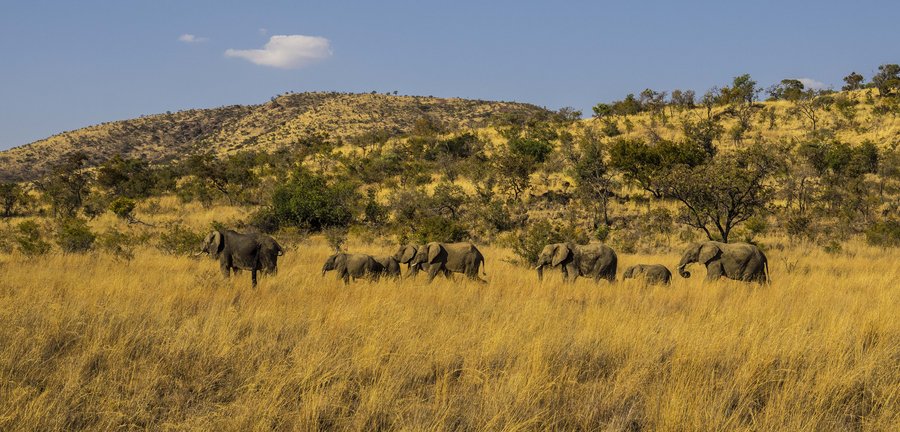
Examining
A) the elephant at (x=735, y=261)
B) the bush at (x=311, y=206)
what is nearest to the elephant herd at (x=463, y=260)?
the elephant at (x=735, y=261)

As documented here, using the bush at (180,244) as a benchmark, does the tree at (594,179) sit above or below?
above

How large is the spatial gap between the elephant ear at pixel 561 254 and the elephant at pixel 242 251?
6.54 m

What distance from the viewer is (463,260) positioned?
13836 mm

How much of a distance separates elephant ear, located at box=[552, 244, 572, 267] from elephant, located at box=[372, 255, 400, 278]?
3805 mm

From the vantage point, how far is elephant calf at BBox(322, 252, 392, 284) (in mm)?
12820

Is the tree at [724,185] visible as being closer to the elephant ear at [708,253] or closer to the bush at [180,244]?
the elephant ear at [708,253]

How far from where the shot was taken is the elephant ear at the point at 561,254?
44.2ft

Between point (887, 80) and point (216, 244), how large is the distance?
187 ft

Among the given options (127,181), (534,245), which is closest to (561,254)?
(534,245)

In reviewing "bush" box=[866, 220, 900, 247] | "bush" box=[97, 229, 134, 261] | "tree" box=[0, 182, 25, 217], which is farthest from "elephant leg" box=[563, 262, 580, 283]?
"tree" box=[0, 182, 25, 217]

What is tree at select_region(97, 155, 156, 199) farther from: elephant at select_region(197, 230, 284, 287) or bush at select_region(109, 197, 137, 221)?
elephant at select_region(197, 230, 284, 287)

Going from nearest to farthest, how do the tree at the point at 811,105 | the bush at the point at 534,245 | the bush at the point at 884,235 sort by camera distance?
the bush at the point at 534,245 < the bush at the point at 884,235 < the tree at the point at 811,105

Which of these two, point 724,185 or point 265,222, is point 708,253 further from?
point 265,222

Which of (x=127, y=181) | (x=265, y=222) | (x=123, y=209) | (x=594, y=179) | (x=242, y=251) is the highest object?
(x=594, y=179)
